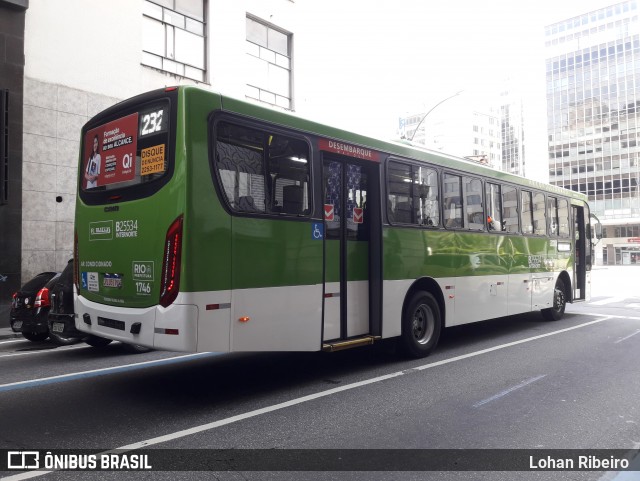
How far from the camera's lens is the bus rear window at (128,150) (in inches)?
211

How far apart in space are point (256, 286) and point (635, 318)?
38.6ft

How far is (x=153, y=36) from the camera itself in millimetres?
17125

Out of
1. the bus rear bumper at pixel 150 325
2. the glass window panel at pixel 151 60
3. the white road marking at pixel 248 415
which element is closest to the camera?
the white road marking at pixel 248 415

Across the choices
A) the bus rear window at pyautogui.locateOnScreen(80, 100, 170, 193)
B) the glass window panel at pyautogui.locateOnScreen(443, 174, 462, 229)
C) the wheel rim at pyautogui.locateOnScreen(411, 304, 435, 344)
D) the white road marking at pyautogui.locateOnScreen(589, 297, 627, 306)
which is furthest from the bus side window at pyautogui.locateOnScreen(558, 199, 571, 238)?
the bus rear window at pyautogui.locateOnScreen(80, 100, 170, 193)

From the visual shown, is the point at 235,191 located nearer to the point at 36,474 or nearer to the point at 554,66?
the point at 36,474

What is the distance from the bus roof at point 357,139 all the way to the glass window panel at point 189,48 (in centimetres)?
1210

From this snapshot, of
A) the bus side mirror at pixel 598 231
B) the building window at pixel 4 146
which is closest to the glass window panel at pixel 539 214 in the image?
the bus side mirror at pixel 598 231

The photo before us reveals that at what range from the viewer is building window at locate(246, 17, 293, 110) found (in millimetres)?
20078

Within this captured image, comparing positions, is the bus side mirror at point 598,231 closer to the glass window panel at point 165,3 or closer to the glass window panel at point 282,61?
the glass window panel at point 282,61

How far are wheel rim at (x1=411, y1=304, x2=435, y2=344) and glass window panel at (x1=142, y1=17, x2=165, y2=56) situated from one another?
13.6m

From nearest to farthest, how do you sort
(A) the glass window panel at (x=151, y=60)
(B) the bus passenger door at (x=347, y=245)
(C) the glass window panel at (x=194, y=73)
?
(B) the bus passenger door at (x=347, y=245)
(A) the glass window panel at (x=151, y=60)
(C) the glass window panel at (x=194, y=73)

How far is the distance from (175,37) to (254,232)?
14.6 metres

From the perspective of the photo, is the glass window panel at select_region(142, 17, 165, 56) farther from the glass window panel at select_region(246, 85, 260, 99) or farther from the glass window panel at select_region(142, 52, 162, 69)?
the glass window panel at select_region(246, 85, 260, 99)

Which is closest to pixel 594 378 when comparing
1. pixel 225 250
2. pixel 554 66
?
pixel 225 250
